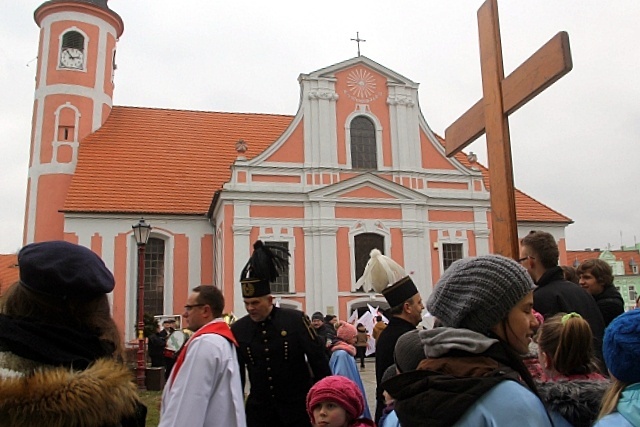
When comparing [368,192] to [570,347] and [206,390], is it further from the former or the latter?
[570,347]

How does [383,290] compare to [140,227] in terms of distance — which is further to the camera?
[140,227]

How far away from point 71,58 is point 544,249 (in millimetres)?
26637

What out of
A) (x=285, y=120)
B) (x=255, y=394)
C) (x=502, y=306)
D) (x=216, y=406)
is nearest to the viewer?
(x=502, y=306)

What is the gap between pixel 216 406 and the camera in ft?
11.3

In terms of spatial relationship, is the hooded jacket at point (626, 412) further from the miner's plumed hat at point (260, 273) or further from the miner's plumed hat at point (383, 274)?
the miner's plumed hat at point (260, 273)

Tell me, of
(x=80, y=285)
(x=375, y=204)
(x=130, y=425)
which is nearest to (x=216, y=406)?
(x=130, y=425)

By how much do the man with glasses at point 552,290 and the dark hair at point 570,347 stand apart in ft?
2.74

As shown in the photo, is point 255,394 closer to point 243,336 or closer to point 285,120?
point 243,336

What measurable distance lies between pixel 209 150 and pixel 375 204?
939cm

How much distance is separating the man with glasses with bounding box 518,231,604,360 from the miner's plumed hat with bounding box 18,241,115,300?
263 cm

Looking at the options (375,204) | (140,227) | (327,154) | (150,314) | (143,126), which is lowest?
(150,314)

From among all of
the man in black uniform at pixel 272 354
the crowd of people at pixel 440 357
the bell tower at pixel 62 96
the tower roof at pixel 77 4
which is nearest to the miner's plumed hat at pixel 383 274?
the man in black uniform at pixel 272 354

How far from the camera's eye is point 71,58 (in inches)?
1038

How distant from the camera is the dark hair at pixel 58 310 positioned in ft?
6.53
